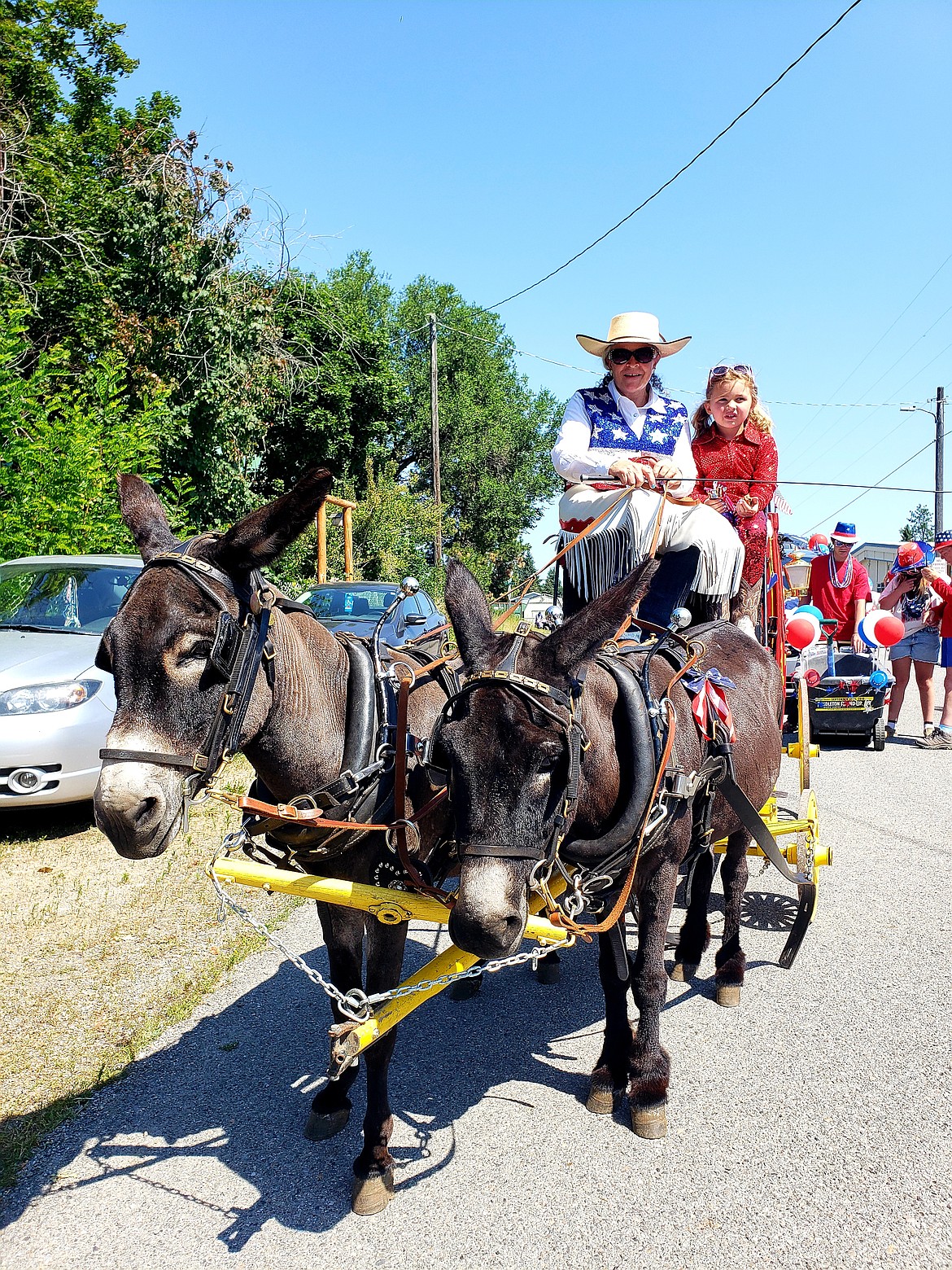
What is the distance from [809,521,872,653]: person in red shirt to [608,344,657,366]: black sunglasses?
228 inches

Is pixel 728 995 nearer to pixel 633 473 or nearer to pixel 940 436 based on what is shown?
pixel 633 473

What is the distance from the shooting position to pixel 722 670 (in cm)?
388

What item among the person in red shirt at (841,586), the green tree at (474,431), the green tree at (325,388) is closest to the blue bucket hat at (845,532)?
the person in red shirt at (841,586)

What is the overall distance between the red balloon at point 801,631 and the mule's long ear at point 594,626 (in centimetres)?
475

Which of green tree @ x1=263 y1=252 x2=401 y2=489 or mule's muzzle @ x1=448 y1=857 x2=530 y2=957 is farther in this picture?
green tree @ x1=263 y1=252 x2=401 y2=489

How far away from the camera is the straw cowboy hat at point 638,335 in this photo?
150 inches

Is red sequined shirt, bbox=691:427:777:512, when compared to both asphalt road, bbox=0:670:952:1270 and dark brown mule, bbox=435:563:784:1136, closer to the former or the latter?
dark brown mule, bbox=435:563:784:1136

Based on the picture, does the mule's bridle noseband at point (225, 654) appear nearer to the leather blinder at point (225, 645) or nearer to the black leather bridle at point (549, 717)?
the leather blinder at point (225, 645)

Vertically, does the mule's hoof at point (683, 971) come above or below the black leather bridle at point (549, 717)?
below

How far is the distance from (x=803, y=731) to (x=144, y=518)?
3.84 metres

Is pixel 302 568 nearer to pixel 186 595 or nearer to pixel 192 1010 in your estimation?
pixel 192 1010

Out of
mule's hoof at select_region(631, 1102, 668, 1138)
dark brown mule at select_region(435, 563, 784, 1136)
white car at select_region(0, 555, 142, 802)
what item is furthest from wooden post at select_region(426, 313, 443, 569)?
mule's hoof at select_region(631, 1102, 668, 1138)

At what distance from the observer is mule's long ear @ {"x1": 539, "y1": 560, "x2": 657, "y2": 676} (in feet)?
7.51

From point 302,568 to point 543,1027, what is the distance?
19.2 meters
